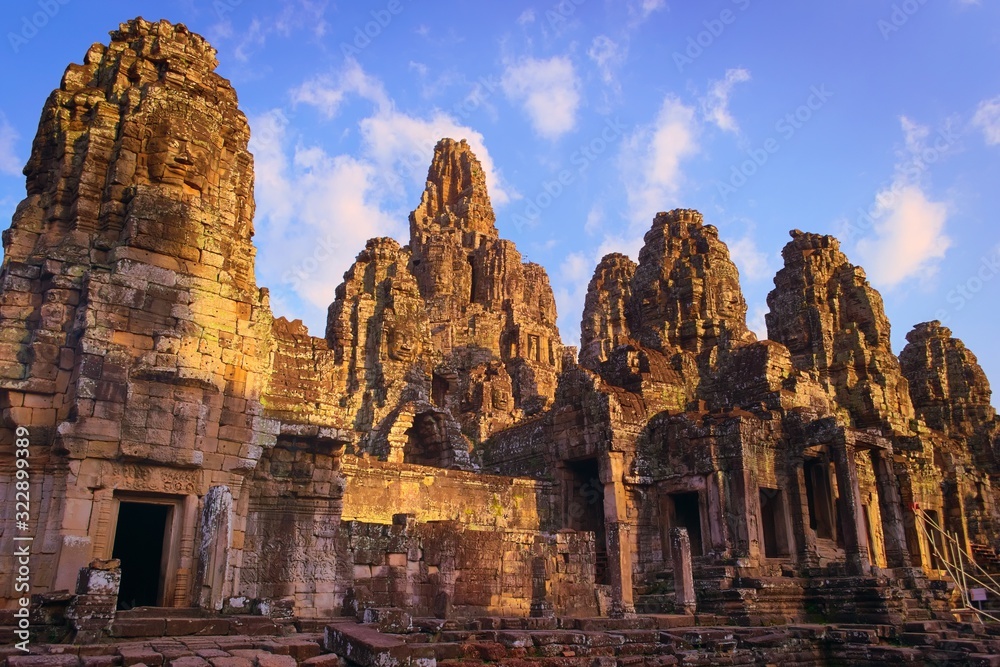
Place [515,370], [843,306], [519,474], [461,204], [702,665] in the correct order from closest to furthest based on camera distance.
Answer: [702,665] → [519,474] → [843,306] → [515,370] → [461,204]

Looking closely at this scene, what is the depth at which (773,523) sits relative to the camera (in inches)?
818

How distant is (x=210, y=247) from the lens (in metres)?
11.4

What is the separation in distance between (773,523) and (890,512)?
3.83m

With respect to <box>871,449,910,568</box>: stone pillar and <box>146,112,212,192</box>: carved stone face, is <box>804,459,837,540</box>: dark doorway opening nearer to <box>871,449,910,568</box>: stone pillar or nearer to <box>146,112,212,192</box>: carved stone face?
<box>871,449,910,568</box>: stone pillar

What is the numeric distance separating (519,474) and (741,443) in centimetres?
649

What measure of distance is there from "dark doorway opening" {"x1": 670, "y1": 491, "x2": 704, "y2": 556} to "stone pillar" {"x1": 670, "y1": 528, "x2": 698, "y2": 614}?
5333 mm

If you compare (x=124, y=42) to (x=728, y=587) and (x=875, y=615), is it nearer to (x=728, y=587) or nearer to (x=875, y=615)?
(x=728, y=587)

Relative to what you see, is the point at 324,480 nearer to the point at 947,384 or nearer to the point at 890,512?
the point at 890,512

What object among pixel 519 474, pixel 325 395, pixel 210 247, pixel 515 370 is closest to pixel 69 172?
pixel 210 247

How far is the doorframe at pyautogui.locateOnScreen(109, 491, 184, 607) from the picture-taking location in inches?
389

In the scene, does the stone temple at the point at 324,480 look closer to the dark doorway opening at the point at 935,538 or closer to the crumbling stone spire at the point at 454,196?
the dark doorway opening at the point at 935,538

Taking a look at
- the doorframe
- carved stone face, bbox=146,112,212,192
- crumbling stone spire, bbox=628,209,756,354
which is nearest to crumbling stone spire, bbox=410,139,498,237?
crumbling stone spire, bbox=628,209,756,354

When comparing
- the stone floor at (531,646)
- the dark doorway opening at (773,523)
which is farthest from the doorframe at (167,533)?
the dark doorway opening at (773,523)

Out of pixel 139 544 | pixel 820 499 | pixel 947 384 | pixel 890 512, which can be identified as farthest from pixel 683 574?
pixel 947 384
